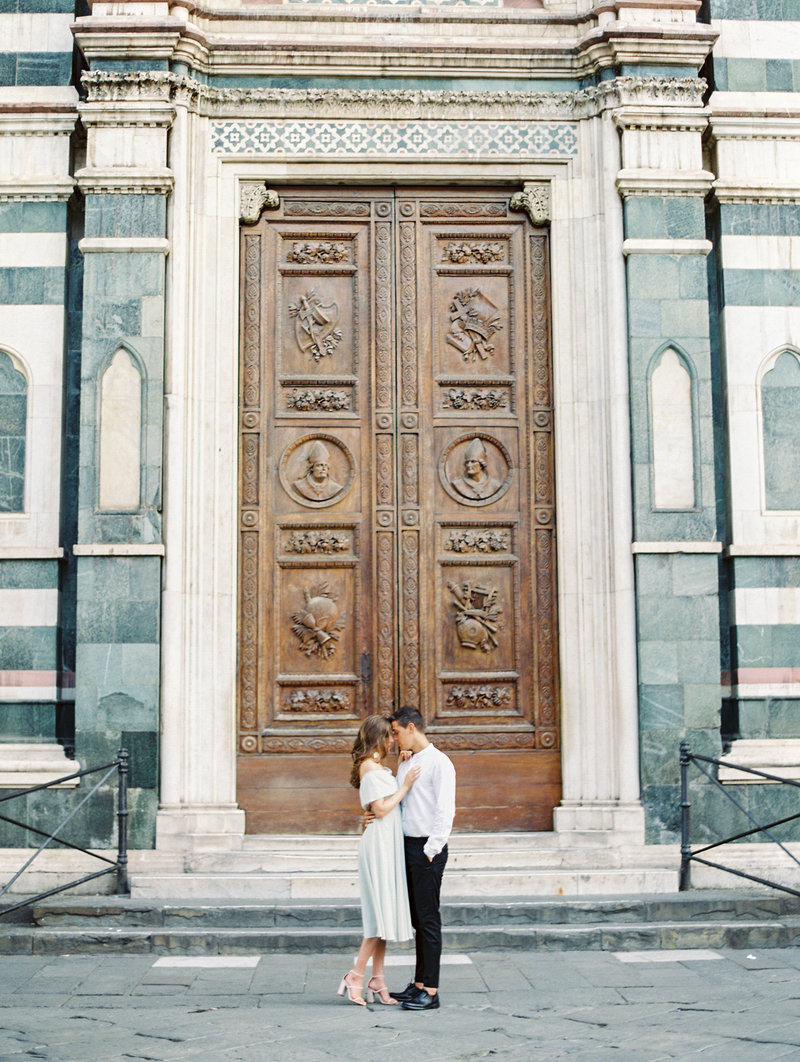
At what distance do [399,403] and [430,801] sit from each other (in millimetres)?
4641

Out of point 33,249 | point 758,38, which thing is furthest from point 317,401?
point 758,38

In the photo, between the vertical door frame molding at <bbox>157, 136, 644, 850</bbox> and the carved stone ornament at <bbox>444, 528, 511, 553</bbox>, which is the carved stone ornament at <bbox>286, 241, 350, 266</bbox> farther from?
the carved stone ornament at <bbox>444, 528, 511, 553</bbox>

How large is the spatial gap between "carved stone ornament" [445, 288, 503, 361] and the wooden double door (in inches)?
0.5

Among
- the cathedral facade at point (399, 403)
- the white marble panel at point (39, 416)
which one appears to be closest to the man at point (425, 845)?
the cathedral facade at point (399, 403)

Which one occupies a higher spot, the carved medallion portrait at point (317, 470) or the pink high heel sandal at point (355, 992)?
the carved medallion portrait at point (317, 470)

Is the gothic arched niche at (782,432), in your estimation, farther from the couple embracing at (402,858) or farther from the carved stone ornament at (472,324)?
the couple embracing at (402,858)

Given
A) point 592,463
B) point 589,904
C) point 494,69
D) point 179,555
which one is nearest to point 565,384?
point 592,463

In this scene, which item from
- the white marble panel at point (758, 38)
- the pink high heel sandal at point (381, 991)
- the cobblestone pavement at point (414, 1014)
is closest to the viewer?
the cobblestone pavement at point (414, 1014)

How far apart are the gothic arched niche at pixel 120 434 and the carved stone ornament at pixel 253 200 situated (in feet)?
5.47

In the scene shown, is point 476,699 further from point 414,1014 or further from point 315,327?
point 414,1014

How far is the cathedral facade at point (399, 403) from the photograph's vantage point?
1049 cm

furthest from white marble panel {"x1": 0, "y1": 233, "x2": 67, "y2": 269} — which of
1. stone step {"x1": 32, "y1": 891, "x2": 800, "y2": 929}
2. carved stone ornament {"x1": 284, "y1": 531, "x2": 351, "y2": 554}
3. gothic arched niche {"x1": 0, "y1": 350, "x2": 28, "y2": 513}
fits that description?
stone step {"x1": 32, "y1": 891, "x2": 800, "y2": 929}

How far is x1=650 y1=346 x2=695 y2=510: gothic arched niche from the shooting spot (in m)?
10.7

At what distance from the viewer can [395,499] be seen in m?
11.1
